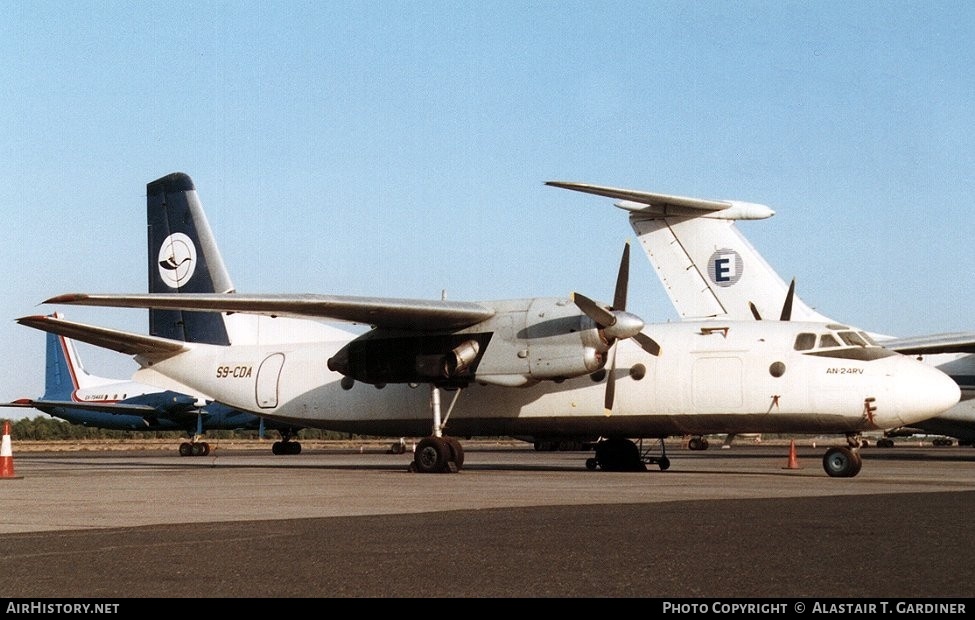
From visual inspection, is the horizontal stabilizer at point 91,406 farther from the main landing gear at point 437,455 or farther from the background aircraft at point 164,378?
the main landing gear at point 437,455

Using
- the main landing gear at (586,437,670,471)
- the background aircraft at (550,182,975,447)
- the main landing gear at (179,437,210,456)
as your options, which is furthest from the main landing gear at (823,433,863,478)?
the main landing gear at (179,437,210,456)

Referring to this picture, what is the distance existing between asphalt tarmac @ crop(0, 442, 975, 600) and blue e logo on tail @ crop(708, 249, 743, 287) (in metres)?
14.4

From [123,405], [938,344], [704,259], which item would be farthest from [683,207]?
[123,405]

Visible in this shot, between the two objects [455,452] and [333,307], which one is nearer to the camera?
[333,307]

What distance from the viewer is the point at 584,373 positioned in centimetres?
2244

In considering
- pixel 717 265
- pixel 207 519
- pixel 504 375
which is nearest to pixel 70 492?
pixel 207 519

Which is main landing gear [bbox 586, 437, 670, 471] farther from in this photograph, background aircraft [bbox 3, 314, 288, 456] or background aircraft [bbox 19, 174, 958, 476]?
background aircraft [bbox 3, 314, 288, 456]

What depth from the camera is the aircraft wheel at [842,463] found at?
21031 millimetres

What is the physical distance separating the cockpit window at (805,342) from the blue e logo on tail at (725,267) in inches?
345

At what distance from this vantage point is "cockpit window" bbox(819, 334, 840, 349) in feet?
71.1

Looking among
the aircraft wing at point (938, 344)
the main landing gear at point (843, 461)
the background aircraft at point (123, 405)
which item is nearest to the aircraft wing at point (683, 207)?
the aircraft wing at point (938, 344)

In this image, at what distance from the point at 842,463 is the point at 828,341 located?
2325 mm

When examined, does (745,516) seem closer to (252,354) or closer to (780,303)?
(252,354)

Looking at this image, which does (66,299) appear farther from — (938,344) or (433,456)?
(938,344)
